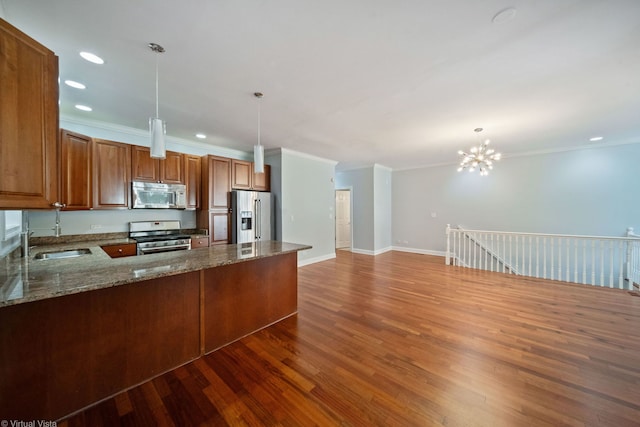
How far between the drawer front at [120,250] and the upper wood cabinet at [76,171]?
63 cm

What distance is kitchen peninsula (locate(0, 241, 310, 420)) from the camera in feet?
4.34

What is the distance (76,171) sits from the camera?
9.97ft

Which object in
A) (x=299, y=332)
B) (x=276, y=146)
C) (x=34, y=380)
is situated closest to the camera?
(x=34, y=380)

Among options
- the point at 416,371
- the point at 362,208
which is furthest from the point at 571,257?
the point at 416,371

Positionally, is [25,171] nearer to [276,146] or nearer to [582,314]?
[276,146]

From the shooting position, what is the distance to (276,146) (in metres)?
4.83

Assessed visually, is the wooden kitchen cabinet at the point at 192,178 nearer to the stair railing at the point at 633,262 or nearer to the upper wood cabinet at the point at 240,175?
the upper wood cabinet at the point at 240,175

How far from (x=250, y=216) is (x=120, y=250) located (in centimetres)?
199

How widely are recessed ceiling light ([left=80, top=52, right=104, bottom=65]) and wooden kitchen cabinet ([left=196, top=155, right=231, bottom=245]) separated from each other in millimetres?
2032

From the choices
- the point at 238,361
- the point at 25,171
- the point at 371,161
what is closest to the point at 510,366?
the point at 238,361

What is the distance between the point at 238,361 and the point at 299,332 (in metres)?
0.68

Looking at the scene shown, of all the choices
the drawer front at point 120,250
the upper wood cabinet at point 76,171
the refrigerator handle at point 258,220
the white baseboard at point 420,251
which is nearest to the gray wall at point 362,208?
the white baseboard at point 420,251

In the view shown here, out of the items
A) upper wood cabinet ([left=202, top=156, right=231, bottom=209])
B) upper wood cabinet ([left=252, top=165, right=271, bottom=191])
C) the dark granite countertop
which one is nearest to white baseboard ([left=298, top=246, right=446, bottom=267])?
upper wood cabinet ([left=252, top=165, right=271, bottom=191])

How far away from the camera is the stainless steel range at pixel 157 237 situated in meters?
3.42
